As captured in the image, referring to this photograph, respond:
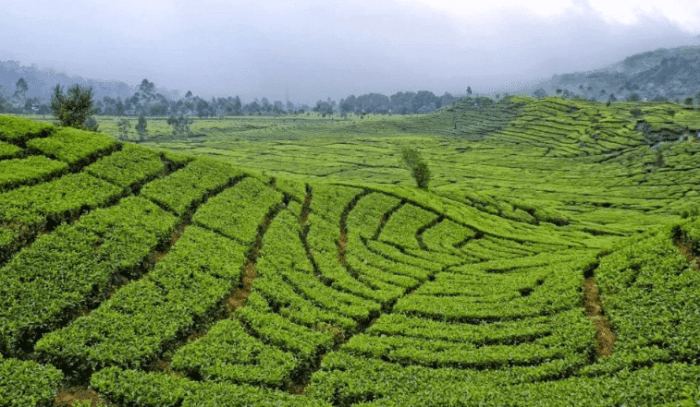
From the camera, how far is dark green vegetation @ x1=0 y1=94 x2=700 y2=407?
16.6 metres

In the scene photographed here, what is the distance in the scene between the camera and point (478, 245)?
136 ft

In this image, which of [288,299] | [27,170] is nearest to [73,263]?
[27,170]

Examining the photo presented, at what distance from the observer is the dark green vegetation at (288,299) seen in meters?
16.6

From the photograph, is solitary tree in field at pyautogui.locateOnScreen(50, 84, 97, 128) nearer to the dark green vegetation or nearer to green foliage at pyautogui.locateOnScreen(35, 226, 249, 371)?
the dark green vegetation

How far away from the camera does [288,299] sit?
24344 mm

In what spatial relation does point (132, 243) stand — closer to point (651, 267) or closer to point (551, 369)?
point (551, 369)

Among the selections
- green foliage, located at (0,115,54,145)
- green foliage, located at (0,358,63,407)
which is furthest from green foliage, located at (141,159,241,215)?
green foliage, located at (0,358,63,407)

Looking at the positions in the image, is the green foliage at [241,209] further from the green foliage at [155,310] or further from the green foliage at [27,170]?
the green foliage at [27,170]

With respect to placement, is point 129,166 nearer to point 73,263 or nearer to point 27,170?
point 27,170

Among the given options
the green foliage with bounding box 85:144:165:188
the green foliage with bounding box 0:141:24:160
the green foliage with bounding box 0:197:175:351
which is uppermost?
the green foliage with bounding box 0:141:24:160

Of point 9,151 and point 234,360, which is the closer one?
point 234,360

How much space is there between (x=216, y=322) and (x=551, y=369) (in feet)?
54.0

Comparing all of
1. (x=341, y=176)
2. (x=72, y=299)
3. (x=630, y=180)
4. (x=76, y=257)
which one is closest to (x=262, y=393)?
(x=72, y=299)

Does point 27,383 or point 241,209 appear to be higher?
point 241,209
